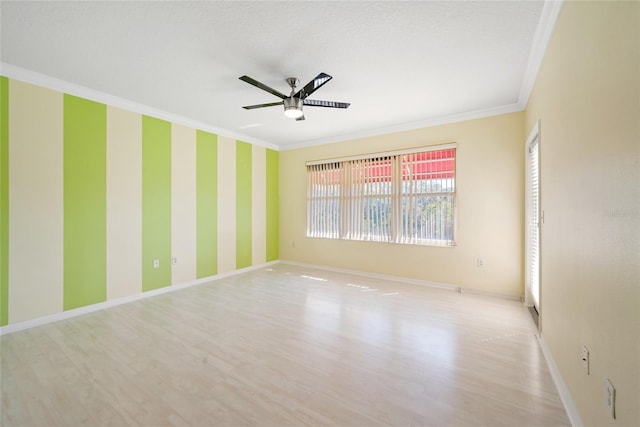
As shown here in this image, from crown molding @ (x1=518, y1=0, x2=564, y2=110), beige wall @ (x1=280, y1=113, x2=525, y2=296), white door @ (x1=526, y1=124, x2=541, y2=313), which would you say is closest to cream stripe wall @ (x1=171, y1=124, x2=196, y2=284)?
A: beige wall @ (x1=280, y1=113, x2=525, y2=296)

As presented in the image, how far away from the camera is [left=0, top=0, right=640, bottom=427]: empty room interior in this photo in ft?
5.06

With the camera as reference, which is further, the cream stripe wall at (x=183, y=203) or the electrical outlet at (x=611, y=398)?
the cream stripe wall at (x=183, y=203)

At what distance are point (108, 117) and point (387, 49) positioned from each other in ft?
11.3

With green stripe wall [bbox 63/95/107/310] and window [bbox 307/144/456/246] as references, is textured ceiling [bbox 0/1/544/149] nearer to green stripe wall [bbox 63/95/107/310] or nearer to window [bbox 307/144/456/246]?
green stripe wall [bbox 63/95/107/310]

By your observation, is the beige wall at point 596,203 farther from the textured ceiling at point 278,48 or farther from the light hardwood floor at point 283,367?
the textured ceiling at point 278,48

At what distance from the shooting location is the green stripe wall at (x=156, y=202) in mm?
3816

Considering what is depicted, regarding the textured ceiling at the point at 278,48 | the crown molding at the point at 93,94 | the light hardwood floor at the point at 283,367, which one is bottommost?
the light hardwood floor at the point at 283,367

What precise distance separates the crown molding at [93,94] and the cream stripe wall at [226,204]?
34cm

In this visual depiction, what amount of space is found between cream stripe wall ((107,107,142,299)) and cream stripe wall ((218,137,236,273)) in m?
1.33

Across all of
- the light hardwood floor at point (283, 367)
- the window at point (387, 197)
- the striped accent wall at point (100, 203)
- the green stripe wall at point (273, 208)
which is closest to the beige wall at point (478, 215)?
the window at point (387, 197)

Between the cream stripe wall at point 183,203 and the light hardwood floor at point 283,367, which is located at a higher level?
→ the cream stripe wall at point 183,203

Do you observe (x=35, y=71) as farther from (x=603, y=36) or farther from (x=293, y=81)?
(x=603, y=36)

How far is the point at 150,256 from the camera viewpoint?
3.88 meters

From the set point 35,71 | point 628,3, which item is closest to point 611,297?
point 628,3
